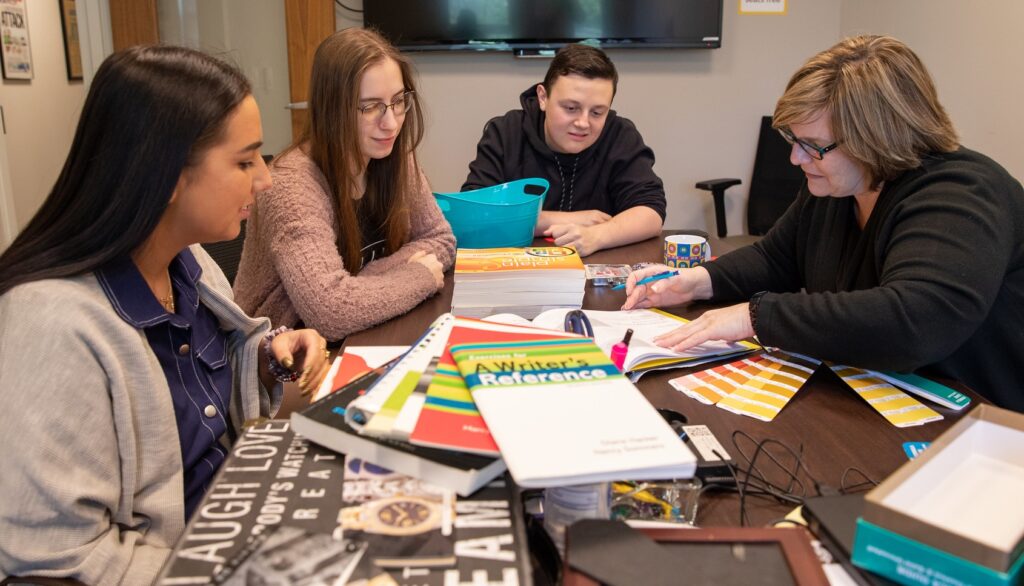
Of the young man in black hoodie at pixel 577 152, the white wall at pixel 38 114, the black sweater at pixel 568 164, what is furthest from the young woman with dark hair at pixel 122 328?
the white wall at pixel 38 114

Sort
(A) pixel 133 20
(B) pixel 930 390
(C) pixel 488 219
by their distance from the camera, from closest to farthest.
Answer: (B) pixel 930 390 < (C) pixel 488 219 < (A) pixel 133 20

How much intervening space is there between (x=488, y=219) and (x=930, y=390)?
1135mm

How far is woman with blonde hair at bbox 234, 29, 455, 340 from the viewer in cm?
147

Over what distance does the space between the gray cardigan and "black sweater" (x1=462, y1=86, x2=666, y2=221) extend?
170 cm

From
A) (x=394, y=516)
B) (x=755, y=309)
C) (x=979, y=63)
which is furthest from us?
(x=979, y=63)

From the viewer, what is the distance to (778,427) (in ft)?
3.55

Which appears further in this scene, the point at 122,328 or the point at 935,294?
the point at 935,294

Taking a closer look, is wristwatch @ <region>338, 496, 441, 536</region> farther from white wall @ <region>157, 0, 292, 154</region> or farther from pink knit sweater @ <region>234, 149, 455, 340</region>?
white wall @ <region>157, 0, 292, 154</region>

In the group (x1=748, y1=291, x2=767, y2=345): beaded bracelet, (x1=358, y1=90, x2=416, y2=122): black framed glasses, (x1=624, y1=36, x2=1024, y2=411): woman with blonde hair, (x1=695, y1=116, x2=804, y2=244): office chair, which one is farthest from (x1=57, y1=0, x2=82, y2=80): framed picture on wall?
(x1=748, y1=291, x2=767, y2=345): beaded bracelet

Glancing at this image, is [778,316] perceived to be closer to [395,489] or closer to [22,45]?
[395,489]

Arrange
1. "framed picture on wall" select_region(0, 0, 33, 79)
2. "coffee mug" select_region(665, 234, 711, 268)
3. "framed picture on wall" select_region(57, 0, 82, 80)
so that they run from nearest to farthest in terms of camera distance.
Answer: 1. "coffee mug" select_region(665, 234, 711, 268)
2. "framed picture on wall" select_region(0, 0, 33, 79)
3. "framed picture on wall" select_region(57, 0, 82, 80)

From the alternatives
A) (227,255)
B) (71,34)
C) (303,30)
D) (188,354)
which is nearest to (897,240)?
(188,354)

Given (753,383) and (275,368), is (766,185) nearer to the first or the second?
(753,383)

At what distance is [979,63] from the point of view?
3012 millimetres
